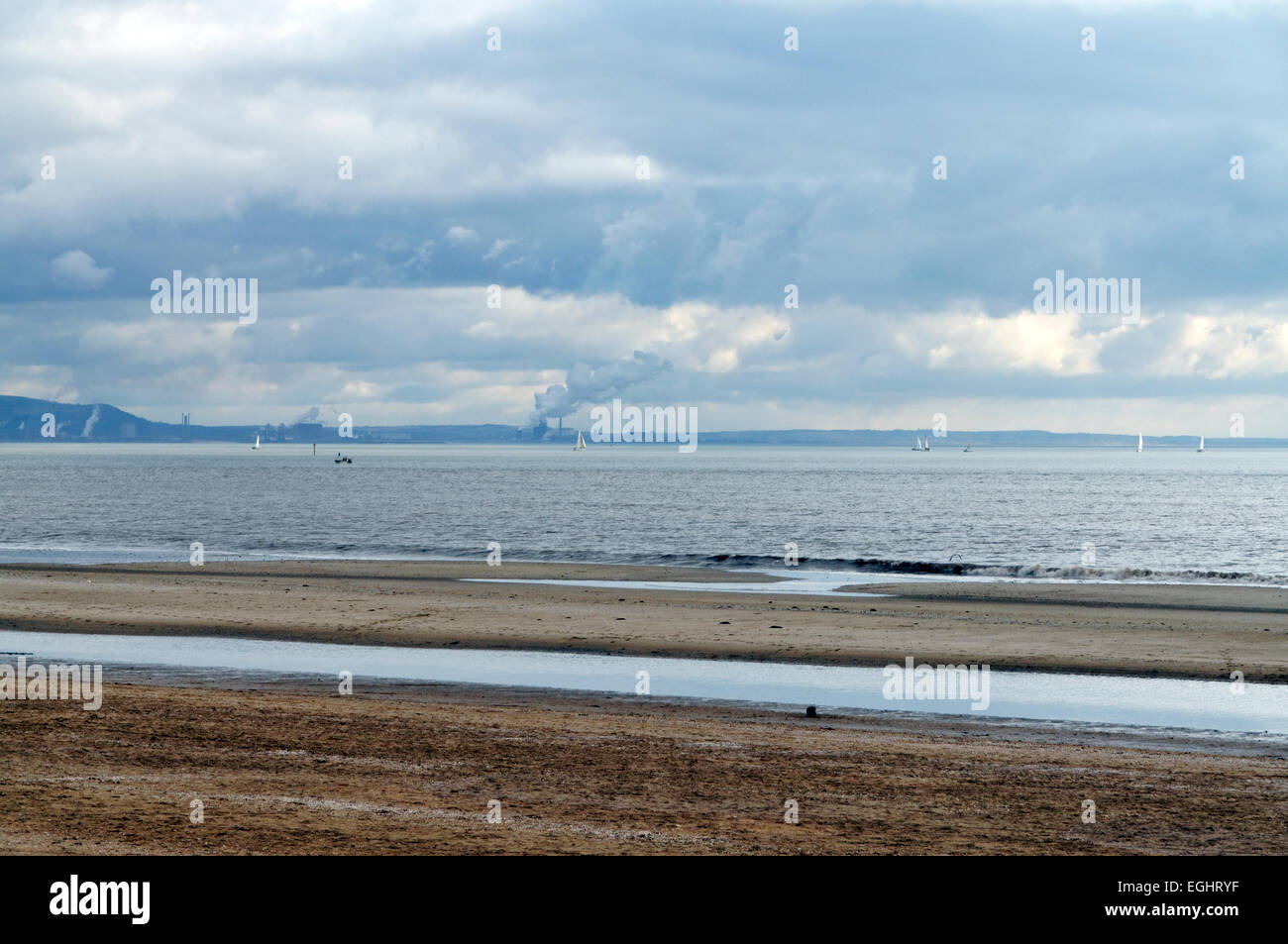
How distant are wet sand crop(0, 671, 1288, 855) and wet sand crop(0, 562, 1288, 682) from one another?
1043 centimetres

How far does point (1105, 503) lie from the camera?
126 m

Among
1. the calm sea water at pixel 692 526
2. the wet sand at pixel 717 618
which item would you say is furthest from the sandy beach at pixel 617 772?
the calm sea water at pixel 692 526

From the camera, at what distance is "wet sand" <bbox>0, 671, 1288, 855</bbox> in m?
11.8

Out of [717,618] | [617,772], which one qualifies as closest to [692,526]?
[717,618]

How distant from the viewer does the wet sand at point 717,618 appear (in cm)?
3027

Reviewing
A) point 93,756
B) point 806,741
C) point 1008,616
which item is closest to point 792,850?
point 806,741

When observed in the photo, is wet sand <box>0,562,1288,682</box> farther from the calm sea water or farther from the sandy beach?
the calm sea water

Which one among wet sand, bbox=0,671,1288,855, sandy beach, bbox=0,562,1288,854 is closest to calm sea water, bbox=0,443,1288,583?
sandy beach, bbox=0,562,1288,854

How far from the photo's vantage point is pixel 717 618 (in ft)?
120

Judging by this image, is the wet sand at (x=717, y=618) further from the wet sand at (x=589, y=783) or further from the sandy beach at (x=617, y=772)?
the wet sand at (x=589, y=783)

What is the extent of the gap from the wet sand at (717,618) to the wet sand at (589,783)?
10428 mm

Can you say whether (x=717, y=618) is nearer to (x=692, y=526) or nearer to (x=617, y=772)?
(x=617, y=772)
